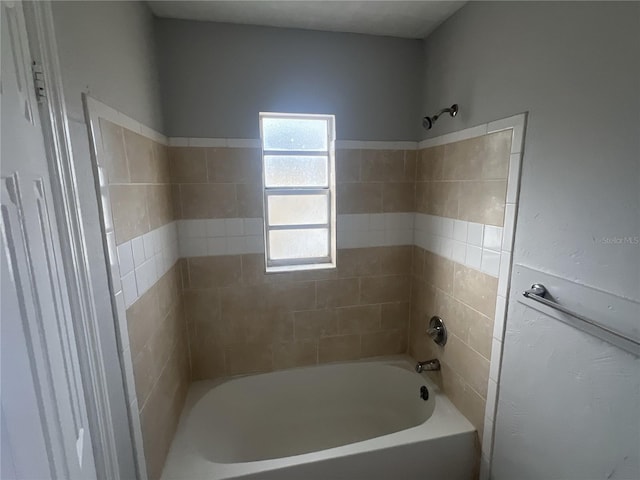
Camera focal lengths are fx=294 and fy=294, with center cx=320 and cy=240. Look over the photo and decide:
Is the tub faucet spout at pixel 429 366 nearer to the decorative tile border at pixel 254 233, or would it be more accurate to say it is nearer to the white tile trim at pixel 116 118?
the decorative tile border at pixel 254 233

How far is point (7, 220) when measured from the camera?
0.58 meters

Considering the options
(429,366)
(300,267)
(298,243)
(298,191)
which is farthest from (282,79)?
(429,366)

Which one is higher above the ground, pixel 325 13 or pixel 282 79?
pixel 325 13

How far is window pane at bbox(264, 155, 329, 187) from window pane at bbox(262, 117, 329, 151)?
74mm

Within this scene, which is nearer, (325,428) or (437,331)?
(437,331)

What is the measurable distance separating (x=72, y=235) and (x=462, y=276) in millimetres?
1611

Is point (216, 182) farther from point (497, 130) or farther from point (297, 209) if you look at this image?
point (497, 130)

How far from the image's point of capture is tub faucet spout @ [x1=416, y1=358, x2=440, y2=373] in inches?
70.6

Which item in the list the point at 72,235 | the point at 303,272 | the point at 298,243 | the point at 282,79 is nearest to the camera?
the point at 72,235

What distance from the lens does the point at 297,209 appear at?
78.0 inches

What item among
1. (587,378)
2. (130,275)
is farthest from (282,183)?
(587,378)

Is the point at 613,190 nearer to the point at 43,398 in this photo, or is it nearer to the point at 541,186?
the point at 541,186

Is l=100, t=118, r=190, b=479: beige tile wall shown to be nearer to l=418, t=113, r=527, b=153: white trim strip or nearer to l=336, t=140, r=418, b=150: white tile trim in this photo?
l=336, t=140, r=418, b=150: white tile trim

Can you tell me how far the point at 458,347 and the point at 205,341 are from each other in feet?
4.95
